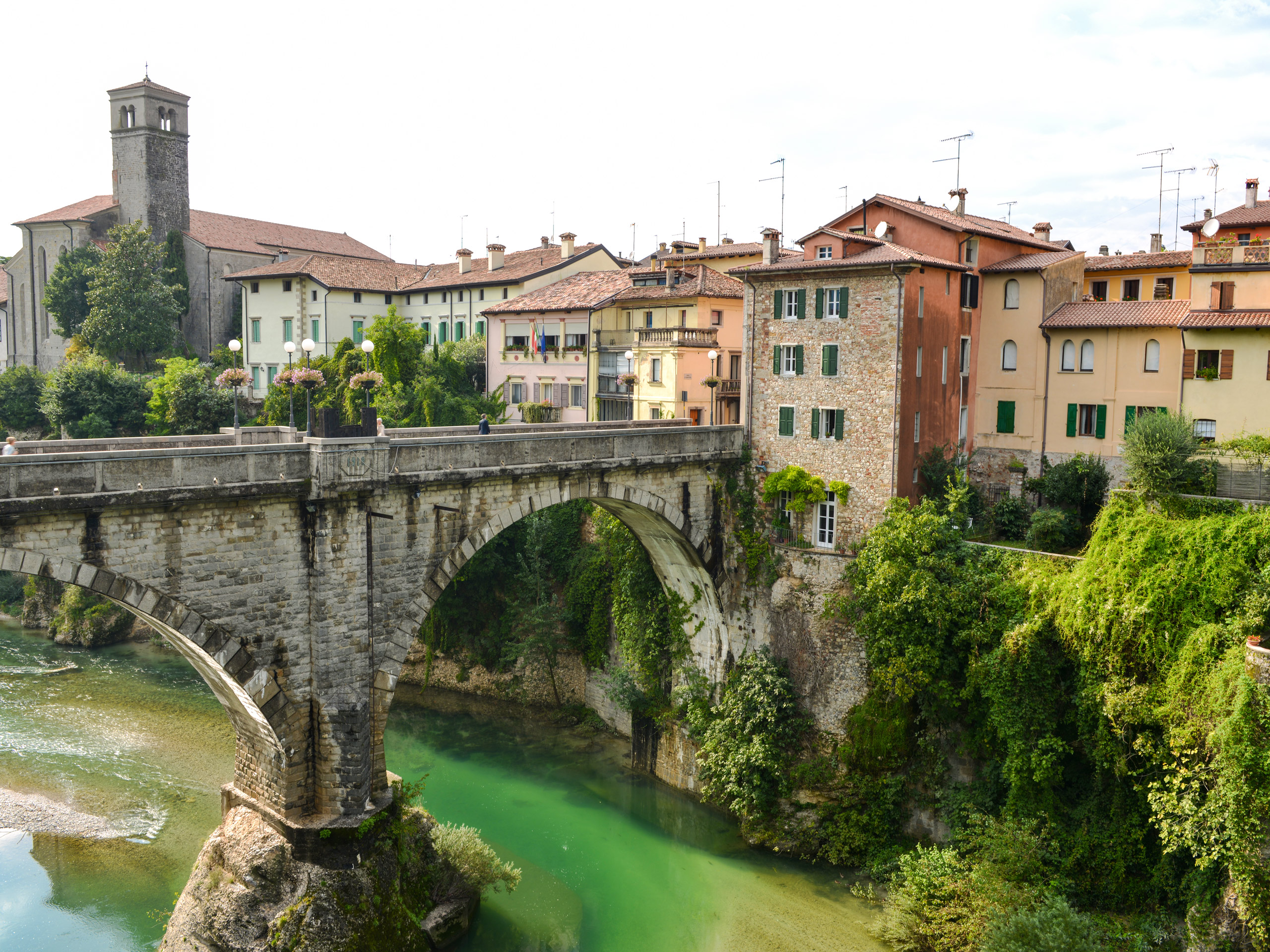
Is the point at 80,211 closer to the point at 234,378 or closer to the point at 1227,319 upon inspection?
the point at 234,378

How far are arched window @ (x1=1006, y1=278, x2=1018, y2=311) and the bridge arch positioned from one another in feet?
78.8

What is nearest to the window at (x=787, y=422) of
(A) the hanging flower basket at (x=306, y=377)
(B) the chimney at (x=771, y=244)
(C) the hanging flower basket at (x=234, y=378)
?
(B) the chimney at (x=771, y=244)

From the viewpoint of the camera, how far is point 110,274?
192 feet

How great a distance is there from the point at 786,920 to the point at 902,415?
44.2 feet

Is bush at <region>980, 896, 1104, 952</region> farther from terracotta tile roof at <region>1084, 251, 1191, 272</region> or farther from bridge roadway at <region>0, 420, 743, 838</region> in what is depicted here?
terracotta tile roof at <region>1084, 251, 1191, 272</region>

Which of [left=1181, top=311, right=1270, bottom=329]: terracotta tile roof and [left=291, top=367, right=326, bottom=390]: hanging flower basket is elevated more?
[left=1181, top=311, right=1270, bottom=329]: terracotta tile roof

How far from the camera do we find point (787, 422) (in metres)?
28.7

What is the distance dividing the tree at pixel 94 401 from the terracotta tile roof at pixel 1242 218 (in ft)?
161

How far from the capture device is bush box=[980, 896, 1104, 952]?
1825cm

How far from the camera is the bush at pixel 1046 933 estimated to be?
59.9 feet

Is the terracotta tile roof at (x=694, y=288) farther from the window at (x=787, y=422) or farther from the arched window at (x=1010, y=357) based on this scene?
the arched window at (x=1010, y=357)

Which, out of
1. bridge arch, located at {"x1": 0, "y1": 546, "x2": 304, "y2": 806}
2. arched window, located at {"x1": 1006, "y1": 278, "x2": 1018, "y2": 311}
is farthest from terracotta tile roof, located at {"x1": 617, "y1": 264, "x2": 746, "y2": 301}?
bridge arch, located at {"x1": 0, "y1": 546, "x2": 304, "y2": 806}

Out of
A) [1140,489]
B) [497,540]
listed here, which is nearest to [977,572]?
[1140,489]

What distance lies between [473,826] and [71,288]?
5123 centimetres
